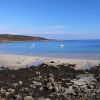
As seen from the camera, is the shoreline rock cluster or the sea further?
the sea

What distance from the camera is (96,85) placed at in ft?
46.7

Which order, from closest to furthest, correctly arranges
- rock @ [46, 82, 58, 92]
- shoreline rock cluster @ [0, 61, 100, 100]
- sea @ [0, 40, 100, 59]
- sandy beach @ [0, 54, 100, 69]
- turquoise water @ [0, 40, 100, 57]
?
shoreline rock cluster @ [0, 61, 100, 100] → rock @ [46, 82, 58, 92] → sandy beach @ [0, 54, 100, 69] → sea @ [0, 40, 100, 59] → turquoise water @ [0, 40, 100, 57]

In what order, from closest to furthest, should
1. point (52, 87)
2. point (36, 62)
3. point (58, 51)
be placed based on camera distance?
point (52, 87), point (36, 62), point (58, 51)

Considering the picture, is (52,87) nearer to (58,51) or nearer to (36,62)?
(36,62)

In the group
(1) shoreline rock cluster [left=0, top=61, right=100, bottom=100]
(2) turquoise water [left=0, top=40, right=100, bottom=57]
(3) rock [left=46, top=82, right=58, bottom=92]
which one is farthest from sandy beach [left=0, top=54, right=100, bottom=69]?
(3) rock [left=46, top=82, right=58, bottom=92]

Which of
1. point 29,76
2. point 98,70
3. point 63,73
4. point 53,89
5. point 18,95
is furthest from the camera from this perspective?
point 98,70

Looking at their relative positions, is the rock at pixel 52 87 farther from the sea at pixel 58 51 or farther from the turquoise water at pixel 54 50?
the turquoise water at pixel 54 50

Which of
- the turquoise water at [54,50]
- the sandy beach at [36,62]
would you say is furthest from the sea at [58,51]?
the sandy beach at [36,62]

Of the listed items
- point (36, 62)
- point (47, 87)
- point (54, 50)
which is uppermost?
point (47, 87)

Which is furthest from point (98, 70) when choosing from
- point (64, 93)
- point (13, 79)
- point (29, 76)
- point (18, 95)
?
point (18, 95)

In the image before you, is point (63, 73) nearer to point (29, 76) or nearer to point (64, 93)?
point (29, 76)

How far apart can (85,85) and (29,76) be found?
3.76 meters

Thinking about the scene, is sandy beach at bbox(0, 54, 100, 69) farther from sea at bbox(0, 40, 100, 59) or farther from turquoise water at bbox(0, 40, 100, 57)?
turquoise water at bbox(0, 40, 100, 57)

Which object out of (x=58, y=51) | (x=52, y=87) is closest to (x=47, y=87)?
(x=52, y=87)
